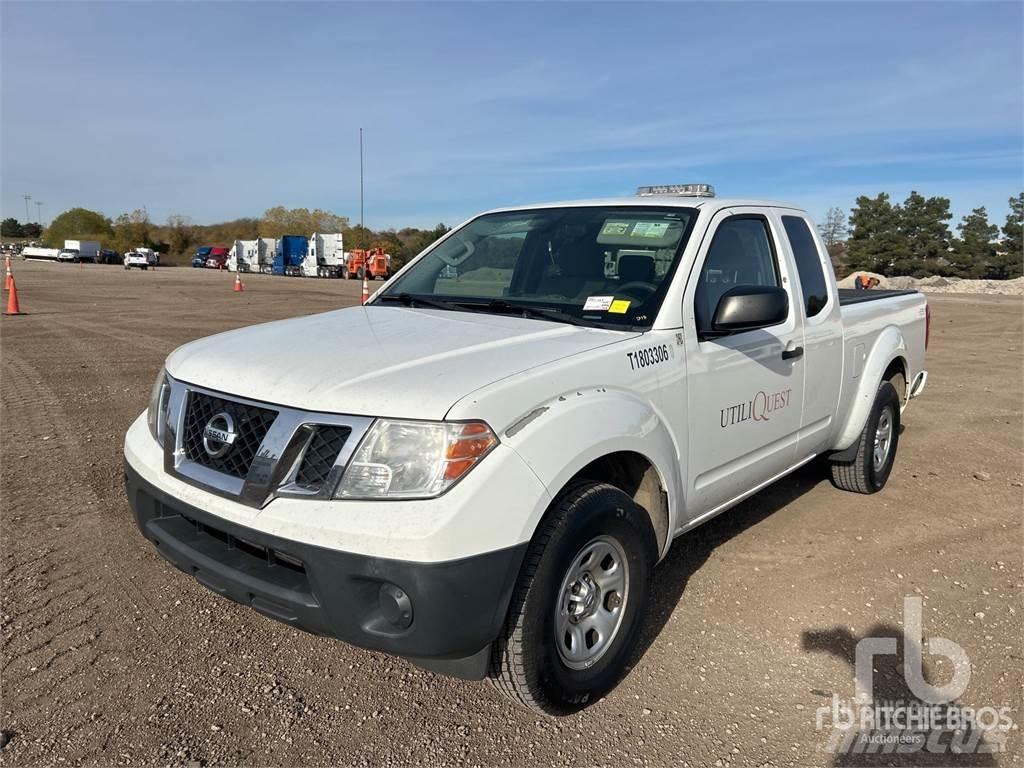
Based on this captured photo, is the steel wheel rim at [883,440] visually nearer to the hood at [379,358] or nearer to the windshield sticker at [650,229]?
the windshield sticker at [650,229]

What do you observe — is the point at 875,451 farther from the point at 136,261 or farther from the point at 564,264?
the point at 136,261

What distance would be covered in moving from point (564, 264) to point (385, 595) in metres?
2.04

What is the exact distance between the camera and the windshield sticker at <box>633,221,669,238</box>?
3525 mm

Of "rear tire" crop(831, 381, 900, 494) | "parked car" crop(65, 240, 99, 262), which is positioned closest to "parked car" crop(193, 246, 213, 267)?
"parked car" crop(65, 240, 99, 262)

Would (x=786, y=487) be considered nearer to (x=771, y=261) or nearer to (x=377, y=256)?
(x=771, y=261)

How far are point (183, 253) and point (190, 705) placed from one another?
106222mm

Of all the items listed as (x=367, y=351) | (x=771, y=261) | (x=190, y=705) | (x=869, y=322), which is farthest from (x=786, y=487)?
(x=190, y=705)

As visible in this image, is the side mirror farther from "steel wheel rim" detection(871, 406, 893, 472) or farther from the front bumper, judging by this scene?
"steel wheel rim" detection(871, 406, 893, 472)

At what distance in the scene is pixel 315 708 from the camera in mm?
2730

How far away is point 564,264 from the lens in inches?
147

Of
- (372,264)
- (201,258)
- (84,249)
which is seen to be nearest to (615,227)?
(372,264)

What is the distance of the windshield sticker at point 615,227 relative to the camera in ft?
12.0

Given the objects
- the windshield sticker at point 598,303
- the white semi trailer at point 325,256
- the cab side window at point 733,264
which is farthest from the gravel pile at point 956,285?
the windshield sticker at point 598,303

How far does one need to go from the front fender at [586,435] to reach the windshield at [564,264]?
1.55ft
